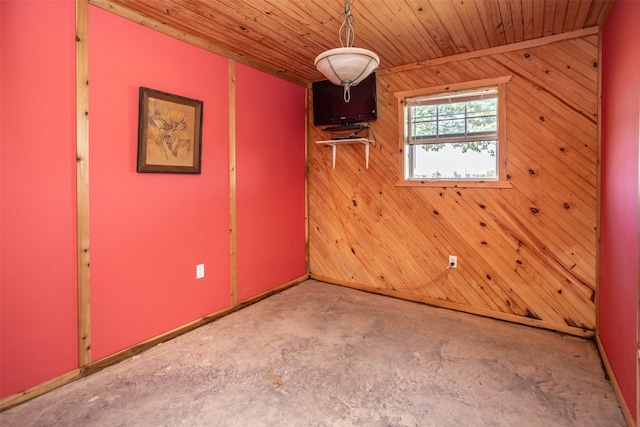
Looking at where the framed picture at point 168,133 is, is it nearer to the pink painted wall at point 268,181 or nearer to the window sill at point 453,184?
the pink painted wall at point 268,181

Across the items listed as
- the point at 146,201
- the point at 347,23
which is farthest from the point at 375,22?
the point at 146,201

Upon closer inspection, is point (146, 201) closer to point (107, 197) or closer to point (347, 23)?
point (107, 197)

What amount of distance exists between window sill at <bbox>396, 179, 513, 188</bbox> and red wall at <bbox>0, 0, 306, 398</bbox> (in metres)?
1.60

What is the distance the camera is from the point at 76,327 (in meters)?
2.13

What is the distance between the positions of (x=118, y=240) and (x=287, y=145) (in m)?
2.11

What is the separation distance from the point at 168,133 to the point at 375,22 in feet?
5.83

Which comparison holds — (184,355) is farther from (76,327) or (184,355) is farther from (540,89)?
(540,89)

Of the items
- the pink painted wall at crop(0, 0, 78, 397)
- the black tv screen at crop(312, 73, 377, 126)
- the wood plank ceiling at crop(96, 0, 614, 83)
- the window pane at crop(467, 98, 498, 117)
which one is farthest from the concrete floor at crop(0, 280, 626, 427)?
the wood plank ceiling at crop(96, 0, 614, 83)

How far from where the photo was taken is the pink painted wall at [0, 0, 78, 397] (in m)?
1.82

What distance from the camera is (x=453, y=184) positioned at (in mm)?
3297

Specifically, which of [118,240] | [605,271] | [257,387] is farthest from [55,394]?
[605,271]

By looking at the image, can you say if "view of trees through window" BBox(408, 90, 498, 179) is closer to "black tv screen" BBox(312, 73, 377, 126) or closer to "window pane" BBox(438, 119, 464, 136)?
"window pane" BBox(438, 119, 464, 136)

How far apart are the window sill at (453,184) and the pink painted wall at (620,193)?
2.36 ft

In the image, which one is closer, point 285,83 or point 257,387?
point 257,387
